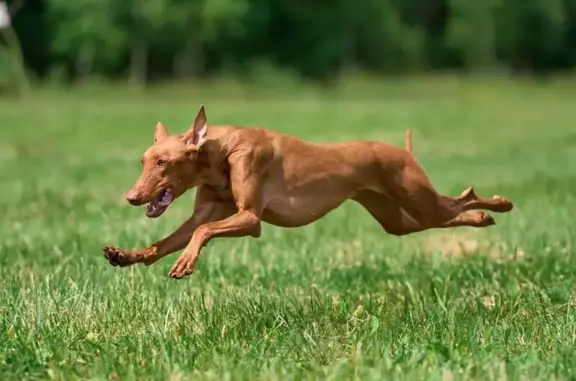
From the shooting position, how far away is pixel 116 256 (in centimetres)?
423

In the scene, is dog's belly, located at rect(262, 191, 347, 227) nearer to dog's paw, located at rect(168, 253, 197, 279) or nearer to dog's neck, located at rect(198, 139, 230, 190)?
dog's neck, located at rect(198, 139, 230, 190)

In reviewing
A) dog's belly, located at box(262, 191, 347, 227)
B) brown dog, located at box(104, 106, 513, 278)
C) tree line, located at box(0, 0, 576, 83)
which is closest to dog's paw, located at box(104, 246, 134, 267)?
brown dog, located at box(104, 106, 513, 278)

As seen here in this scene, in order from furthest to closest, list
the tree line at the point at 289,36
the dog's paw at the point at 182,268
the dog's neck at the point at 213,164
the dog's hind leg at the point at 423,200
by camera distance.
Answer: the tree line at the point at 289,36, the dog's hind leg at the point at 423,200, the dog's neck at the point at 213,164, the dog's paw at the point at 182,268

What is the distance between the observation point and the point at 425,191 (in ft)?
16.9

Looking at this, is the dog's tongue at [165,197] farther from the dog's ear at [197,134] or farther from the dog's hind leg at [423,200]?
the dog's hind leg at [423,200]

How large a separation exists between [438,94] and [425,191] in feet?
120

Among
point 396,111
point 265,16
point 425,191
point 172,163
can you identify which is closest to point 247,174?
point 172,163

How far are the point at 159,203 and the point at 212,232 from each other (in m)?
0.27

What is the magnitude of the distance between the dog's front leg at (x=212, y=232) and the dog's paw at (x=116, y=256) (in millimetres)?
304

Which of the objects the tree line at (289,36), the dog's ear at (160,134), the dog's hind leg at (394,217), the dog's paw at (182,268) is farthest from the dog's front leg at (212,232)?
the tree line at (289,36)

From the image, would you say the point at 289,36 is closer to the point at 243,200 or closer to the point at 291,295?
the point at 291,295

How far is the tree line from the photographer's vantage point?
5056 centimetres

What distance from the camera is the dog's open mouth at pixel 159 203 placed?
4.24 meters

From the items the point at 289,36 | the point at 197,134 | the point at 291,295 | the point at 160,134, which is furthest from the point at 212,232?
the point at 289,36
